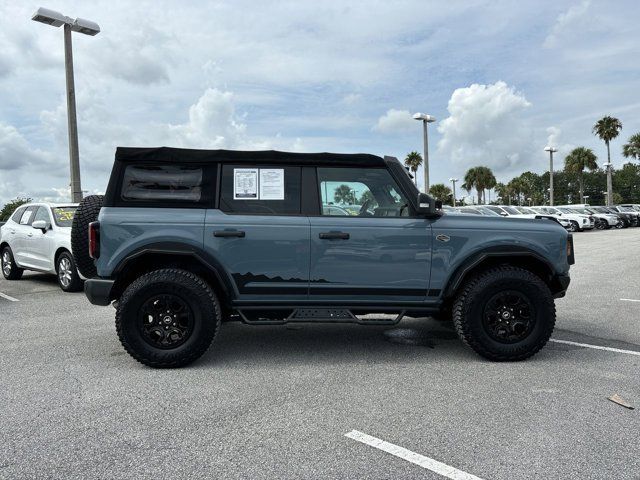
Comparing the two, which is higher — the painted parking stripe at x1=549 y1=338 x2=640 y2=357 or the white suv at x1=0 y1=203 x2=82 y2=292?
the white suv at x1=0 y1=203 x2=82 y2=292

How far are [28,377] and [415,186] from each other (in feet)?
11.9

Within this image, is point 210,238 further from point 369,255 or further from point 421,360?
point 421,360

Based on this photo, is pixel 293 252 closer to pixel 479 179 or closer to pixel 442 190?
pixel 479 179

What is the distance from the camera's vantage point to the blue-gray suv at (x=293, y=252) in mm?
4574

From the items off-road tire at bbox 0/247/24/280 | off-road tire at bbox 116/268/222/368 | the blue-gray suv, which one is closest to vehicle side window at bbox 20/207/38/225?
off-road tire at bbox 0/247/24/280

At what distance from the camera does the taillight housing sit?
455 cm

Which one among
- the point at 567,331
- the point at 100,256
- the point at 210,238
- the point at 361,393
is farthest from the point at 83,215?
the point at 567,331

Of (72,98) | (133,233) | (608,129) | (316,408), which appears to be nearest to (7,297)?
(133,233)

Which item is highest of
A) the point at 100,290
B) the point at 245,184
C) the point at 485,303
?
the point at 245,184

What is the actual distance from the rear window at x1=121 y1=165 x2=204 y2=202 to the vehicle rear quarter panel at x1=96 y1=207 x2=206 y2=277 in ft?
0.60

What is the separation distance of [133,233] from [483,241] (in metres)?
3.02

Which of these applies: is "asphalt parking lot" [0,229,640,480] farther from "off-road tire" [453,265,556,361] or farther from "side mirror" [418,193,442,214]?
"side mirror" [418,193,442,214]

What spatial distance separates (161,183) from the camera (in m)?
4.69

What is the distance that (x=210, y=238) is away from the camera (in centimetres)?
459
